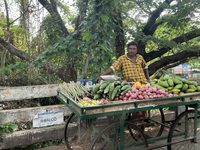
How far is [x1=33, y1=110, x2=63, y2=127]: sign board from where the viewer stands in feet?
11.4

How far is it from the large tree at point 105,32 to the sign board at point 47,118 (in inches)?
58.4

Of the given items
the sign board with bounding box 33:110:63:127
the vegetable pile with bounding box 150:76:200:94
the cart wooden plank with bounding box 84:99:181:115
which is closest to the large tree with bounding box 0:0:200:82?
the sign board with bounding box 33:110:63:127

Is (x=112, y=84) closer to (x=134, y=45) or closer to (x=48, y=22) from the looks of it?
(x=134, y=45)

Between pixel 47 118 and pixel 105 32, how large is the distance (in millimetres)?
2568

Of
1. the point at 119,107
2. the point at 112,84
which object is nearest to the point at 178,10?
the point at 112,84

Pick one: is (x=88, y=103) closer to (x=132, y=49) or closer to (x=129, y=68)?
(x=129, y=68)

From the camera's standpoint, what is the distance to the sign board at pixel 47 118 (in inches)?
137

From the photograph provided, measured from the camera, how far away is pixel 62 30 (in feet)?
20.0

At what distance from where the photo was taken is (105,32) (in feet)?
13.9

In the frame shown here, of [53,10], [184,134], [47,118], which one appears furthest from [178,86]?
[53,10]

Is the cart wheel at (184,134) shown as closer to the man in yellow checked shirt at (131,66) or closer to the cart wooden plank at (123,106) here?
the cart wooden plank at (123,106)

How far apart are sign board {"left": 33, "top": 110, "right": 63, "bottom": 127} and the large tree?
4.86 ft

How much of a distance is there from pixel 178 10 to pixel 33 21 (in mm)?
4753

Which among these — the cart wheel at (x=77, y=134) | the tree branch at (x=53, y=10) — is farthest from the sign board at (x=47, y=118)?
the tree branch at (x=53, y=10)
